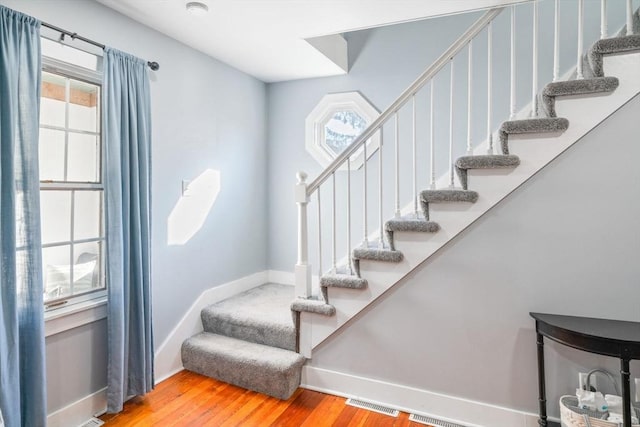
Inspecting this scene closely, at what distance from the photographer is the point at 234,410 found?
244cm

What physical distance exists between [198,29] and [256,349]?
2.37 metres

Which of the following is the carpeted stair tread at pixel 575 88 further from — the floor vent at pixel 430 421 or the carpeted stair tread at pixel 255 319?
the carpeted stair tread at pixel 255 319

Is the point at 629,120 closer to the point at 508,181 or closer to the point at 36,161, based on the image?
the point at 508,181

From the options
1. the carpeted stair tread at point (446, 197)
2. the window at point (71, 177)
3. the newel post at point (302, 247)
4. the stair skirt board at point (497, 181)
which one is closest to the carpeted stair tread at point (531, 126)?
the stair skirt board at point (497, 181)

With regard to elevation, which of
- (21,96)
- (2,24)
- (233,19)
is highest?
(233,19)

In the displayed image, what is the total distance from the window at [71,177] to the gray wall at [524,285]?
188 centimetres

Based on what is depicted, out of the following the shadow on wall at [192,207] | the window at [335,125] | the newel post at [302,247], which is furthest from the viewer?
the window at [335,125]

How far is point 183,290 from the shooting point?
3.06 metres

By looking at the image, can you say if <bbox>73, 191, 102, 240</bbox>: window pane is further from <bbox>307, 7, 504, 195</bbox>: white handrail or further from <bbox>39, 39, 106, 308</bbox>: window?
<bbox>307, 7, 504, 195</bbox>: white handrail

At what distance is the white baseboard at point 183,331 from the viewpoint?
2.84 metres

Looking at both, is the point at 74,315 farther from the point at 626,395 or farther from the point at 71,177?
the point at 626,395

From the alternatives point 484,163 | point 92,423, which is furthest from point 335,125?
point 92,423

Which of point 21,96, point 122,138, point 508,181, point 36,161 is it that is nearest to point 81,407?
point 36,161

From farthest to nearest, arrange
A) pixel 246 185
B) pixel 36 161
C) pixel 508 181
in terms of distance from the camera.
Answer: pixel 246 185 → pixel 508 181 → pixel 36 161
